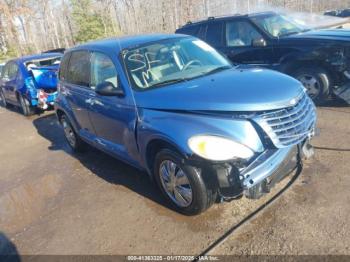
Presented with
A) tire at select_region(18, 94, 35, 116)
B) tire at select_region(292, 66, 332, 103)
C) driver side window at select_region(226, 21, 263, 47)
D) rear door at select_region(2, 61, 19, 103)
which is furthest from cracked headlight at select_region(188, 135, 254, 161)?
rear door at select_region(2, 61, 19, 103)

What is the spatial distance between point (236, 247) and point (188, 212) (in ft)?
2.26

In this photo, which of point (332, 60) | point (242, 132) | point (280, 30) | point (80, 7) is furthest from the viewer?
point (80, 7)

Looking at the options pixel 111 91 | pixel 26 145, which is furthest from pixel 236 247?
pixel 26 145

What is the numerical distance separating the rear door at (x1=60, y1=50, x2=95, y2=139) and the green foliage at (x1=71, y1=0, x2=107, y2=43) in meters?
31.3

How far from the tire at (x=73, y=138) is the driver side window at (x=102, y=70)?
164cm

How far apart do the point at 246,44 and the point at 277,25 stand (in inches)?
31.7

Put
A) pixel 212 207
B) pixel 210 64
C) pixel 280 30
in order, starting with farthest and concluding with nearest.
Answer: pixel 280 30, pixel 210 64, pixel 212 207

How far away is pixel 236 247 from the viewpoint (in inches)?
126

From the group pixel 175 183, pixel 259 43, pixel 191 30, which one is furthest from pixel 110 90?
pixel 191 30

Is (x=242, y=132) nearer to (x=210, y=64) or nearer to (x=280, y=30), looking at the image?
(x=210, y=64)

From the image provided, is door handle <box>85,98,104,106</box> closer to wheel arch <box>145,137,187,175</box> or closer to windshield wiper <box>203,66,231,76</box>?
wheel arch <box>145,137,187,175</box>

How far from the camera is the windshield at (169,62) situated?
4070 mm

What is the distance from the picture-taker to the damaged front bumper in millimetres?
3098

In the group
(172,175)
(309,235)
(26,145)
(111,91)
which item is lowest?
(26,145)
